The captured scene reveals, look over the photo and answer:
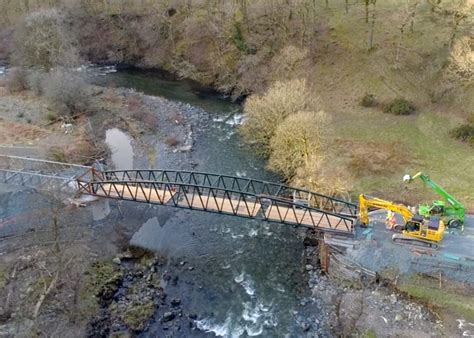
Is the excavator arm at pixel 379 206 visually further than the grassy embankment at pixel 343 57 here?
No

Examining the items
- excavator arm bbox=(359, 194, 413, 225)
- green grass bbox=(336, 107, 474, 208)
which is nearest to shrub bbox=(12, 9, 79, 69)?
Answer: green grass bbox=(336, 107, 474, 208)

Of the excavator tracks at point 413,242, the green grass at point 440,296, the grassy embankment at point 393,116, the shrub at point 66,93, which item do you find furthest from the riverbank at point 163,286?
the shrub at point 66,93

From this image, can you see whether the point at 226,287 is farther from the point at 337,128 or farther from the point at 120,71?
the point at 120,71

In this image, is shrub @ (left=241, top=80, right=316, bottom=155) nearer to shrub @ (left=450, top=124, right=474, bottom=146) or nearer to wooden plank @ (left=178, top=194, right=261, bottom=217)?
wooden plank @ (left=178, top=194, right=261, bottom=217)

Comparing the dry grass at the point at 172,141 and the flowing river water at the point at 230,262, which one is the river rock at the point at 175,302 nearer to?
the flowing river water at the point at 230,262

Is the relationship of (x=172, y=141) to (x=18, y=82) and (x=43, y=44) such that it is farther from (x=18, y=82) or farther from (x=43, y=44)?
(x=18, y=82)
